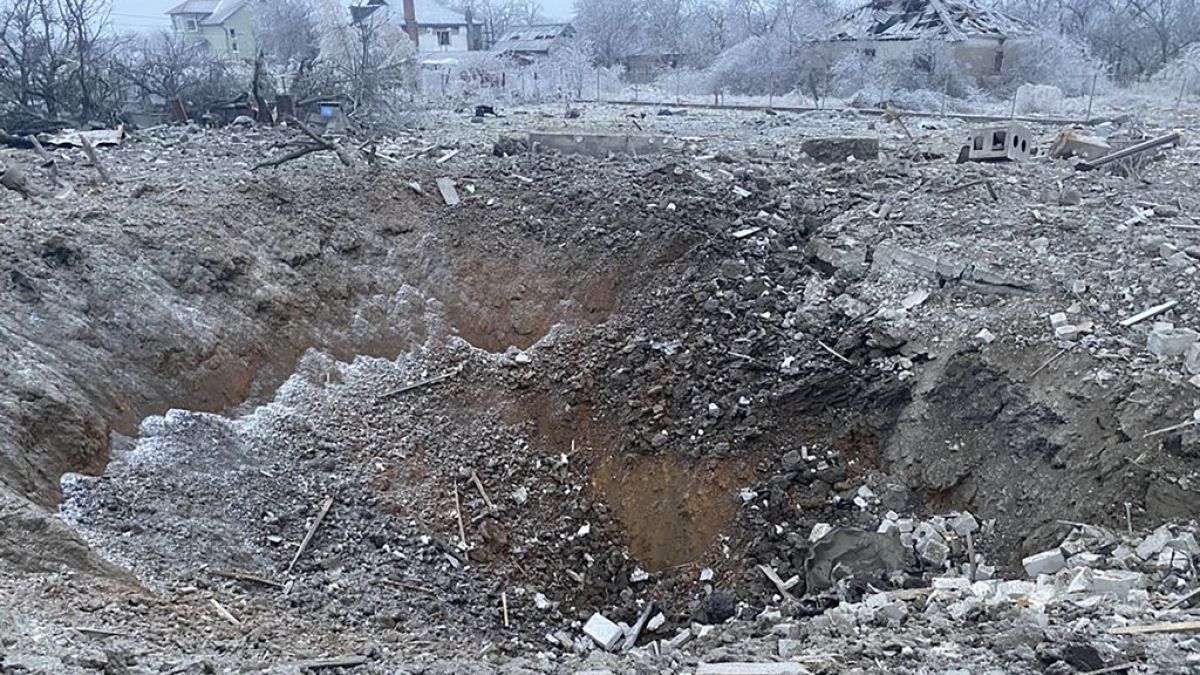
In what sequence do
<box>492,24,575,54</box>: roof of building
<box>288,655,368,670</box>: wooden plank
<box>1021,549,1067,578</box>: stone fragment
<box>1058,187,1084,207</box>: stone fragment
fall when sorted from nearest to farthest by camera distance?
<box>288,655,368,670</box>: wooden plank < <box>1021,549,1067,578</box>: stone fragment < <box>1058,187,1084,207</box>: stone fragment < <box>492,24,575,54</box>: roof of building

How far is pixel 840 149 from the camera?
1028 cm

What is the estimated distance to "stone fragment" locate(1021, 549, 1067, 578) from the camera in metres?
3.99

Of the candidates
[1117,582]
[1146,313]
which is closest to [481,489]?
[1117,582]

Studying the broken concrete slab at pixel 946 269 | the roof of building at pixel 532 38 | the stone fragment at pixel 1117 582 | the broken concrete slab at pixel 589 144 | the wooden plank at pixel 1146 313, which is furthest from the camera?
the roof of building at pixel 532 38

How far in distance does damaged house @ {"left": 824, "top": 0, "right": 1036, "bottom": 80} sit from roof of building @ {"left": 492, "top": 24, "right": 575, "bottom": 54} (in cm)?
1307

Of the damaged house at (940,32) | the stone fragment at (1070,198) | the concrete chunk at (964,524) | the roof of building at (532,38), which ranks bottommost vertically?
the concrete chunk at (964,524)

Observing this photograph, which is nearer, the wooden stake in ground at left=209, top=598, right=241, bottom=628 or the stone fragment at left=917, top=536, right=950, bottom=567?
the wooden stake in ground at left=209, top=598, right=241, bottom=628

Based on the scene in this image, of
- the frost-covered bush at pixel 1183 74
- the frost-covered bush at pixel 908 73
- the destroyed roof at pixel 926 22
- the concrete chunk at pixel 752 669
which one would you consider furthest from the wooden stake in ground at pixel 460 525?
the destroyed roof at pixel 926 22

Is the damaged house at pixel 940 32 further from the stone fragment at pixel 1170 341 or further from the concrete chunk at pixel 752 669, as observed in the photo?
the concrete chunk at pixel 752 669

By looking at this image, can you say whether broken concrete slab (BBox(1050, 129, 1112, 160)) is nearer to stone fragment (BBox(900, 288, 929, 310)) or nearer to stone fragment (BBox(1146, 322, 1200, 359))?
stone fragment (BBox(900, 288, 929, 310))

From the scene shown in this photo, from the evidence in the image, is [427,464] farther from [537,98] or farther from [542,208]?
[537,98]

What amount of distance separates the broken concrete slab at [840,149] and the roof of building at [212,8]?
33425 mm

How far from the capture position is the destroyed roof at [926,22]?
21.9 meters

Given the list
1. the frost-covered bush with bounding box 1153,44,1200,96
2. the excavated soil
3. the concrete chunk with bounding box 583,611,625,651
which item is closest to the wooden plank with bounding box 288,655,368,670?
the excavated soil
